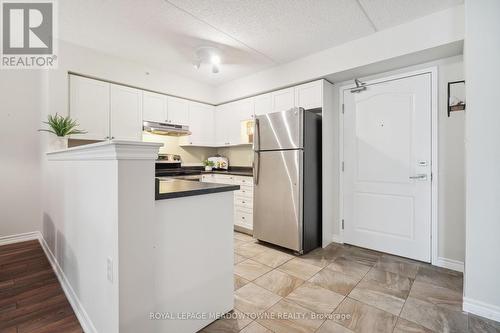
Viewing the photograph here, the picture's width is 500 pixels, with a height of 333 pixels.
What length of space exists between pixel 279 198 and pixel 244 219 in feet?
3.02

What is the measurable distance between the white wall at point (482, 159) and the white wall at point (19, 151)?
15.9 ft

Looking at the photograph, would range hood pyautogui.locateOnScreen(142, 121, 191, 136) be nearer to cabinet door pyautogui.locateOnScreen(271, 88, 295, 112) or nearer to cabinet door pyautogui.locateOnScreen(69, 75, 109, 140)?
cabinet door pyautogui.locateOnScreen(69, 75, 109, 140)

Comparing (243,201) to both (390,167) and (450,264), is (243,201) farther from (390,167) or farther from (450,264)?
(450,264)

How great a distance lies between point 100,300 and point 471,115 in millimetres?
2759

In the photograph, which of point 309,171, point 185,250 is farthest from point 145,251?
point 309,171

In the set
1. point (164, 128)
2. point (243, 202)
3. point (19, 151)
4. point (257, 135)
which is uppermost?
point (164, 128)

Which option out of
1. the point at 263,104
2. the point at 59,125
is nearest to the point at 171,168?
the point at 59,125

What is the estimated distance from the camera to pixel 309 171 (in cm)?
295

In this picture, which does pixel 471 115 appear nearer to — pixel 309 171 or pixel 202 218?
pixel 309 171

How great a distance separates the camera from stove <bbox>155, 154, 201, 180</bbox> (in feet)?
11.9

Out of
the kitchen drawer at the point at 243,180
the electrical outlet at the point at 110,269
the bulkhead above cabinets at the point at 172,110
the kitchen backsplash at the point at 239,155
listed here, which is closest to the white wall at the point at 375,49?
the bulkhead above cabinets at the point at 172,110

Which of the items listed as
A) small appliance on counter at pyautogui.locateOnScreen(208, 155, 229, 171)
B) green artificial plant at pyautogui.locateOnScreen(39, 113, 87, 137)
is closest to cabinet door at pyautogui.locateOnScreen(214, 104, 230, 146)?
small appliance on counter at pyautogui.locateOnScreen(208, 155, 229, 171)

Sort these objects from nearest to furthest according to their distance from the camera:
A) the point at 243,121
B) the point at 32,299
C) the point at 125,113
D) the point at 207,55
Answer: the point at 32,299 < the point at 207,55 < the point at 125,113 < the point at 243,121

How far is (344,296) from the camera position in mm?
1952
